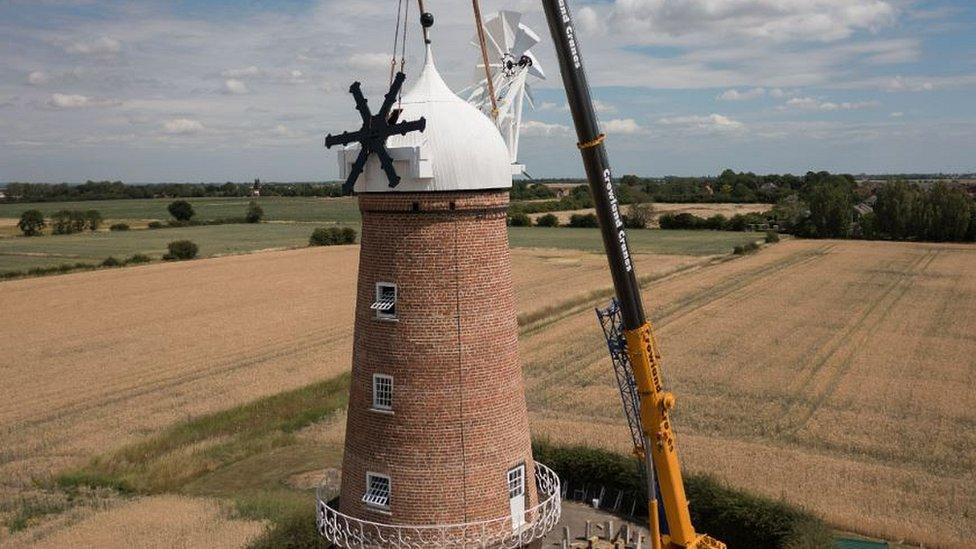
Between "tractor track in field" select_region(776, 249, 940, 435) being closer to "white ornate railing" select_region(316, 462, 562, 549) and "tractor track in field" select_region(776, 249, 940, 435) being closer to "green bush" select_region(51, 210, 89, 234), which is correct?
"white ornate railing" select_region(316, 462, 562, 549)

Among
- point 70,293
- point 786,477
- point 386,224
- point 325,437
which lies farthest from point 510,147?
point 70,293

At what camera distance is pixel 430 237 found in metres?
14.5

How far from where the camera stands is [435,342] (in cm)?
1483

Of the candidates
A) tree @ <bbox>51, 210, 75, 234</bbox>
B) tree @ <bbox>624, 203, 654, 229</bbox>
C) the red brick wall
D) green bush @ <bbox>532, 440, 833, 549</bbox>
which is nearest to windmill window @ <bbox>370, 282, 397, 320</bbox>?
the red brick wall

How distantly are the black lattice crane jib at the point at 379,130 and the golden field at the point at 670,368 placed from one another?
13111 millimetres

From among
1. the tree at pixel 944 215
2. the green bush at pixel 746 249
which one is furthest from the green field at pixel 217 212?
the tree at pixel 944 215

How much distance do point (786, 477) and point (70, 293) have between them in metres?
59.9

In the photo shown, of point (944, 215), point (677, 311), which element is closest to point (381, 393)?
point (677, 311)

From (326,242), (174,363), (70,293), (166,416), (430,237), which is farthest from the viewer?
(326,242)

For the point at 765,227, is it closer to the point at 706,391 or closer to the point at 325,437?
the point at 706,391

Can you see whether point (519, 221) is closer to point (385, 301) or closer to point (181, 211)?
point (181, 211)

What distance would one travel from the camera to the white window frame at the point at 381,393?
594 inches

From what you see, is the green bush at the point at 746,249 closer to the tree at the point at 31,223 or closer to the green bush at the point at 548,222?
the green bush at the point at 548,222

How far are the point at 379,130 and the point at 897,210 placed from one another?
113 metres
